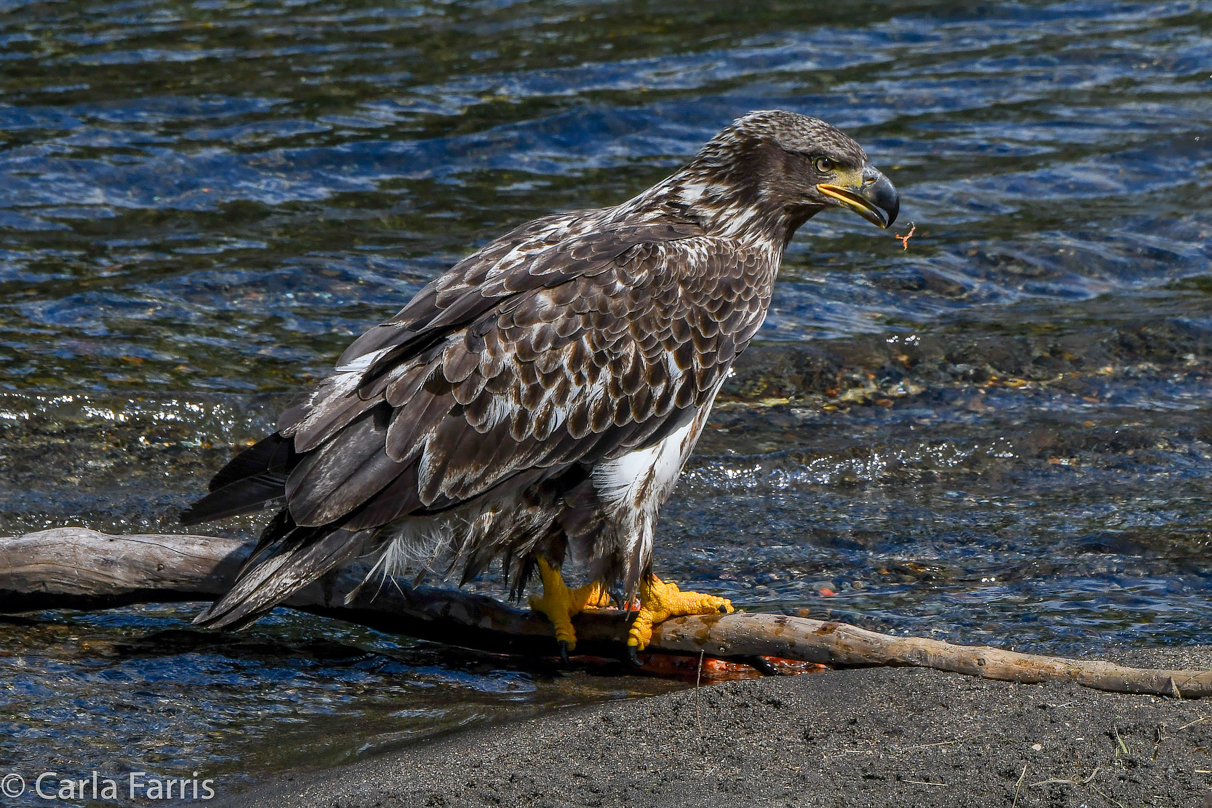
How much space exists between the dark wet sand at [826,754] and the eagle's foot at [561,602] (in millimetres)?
606

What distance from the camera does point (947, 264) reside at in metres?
10.3

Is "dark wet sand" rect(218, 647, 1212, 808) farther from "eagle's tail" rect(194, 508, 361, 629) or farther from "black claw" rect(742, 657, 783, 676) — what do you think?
"eagle's tail" rect(194, 508, 361, 629)

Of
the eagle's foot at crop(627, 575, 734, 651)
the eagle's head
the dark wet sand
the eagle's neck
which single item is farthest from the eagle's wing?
the dark wet sand

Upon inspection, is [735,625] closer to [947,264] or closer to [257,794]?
[257,794]

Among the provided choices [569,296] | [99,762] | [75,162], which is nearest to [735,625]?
[569,296]

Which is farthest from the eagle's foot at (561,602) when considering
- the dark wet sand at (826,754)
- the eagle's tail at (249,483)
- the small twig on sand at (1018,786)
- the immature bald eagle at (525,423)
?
the small twig on sand at (1018,786)

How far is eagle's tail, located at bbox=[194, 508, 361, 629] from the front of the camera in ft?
16.1

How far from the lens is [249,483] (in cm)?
539

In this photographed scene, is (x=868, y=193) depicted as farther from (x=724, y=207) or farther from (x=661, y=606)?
(x=661, y=606)

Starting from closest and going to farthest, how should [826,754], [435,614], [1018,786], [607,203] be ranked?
[1018,786] → [826,754] → [435,614] → [607,203]

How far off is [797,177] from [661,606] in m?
1.99

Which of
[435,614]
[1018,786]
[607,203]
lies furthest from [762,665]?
[607,203]

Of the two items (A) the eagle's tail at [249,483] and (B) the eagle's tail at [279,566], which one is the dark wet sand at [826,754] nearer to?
(B) the eagle's tail at [279,566]

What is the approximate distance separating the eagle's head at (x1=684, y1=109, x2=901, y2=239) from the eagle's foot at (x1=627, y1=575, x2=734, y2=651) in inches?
66.2
